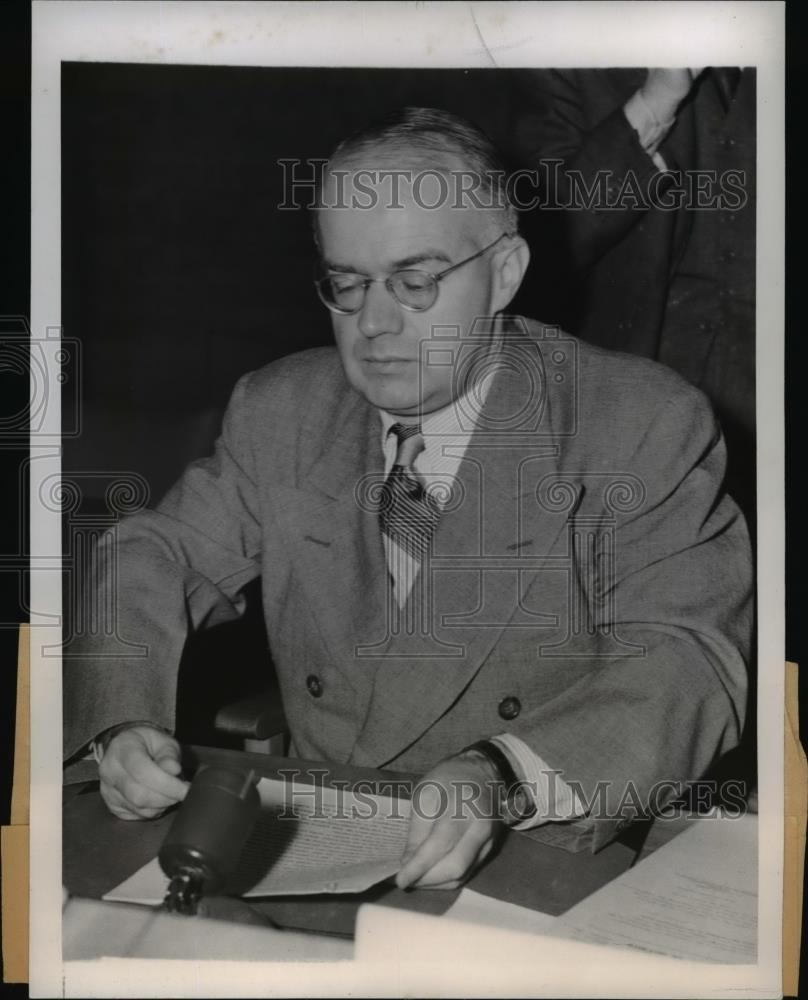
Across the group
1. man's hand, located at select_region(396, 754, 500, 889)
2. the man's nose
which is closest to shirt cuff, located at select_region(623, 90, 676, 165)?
the man's nose

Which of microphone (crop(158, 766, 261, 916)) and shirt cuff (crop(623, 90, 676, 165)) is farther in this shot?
shirt cuff (crop(623, 90, 676, 165))

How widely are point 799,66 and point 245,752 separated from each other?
1279 mm

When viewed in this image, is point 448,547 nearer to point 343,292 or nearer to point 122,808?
point 343,292

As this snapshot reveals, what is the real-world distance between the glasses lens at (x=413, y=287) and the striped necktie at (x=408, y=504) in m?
0.18

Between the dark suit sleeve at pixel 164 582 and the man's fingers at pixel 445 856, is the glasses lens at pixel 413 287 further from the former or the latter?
the man's fingers at pixel 445 856

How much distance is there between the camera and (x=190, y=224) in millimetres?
1656

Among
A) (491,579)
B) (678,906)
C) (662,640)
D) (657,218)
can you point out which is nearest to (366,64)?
(657,218)

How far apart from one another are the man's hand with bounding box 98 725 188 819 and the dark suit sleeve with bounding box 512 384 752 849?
0.49 metres

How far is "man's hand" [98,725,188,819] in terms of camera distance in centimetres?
161

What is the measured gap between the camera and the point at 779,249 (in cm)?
170

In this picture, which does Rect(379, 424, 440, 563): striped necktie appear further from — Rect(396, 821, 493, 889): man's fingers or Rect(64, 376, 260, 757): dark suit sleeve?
Rect(396, 821, 493, 889): man's fingers

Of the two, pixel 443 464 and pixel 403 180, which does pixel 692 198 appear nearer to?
pixel 403 180

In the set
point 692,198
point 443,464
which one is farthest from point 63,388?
point 692,198

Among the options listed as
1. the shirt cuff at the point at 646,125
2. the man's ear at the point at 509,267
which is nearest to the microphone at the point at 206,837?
the man's ear at the point at 509,267
